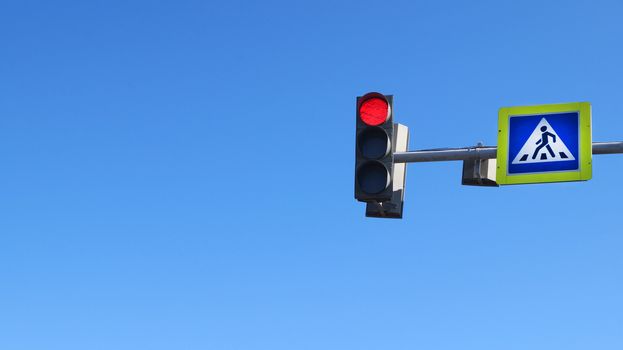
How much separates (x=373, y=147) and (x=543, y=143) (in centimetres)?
158

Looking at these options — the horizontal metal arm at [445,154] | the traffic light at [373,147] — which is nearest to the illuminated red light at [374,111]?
the traffic light at [373,147]

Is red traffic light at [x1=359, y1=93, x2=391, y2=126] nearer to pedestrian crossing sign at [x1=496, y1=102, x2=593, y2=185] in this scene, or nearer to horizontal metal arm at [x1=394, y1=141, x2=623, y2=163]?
horizontal metal arm at [x1=394, y1=141, x2=623, y2=163]

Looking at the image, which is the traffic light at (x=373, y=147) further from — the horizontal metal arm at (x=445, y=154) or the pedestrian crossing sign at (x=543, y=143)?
the pedestrian crossing sign at (x=543, y=143)

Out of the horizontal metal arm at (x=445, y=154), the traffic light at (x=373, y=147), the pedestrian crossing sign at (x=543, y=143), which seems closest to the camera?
the traffic light at (x=373, y=147)

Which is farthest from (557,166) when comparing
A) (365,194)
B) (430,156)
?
(365,194)

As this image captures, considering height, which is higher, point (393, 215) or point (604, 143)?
point (604, 143)

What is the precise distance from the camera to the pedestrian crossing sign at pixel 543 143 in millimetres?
9805

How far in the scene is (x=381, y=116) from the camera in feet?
31.6

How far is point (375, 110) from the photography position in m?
9.64

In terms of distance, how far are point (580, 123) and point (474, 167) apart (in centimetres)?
102

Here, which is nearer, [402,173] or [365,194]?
[365,194]

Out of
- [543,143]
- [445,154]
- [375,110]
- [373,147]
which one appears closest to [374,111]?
[375,110]

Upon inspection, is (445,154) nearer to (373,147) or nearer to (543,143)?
(373,147)

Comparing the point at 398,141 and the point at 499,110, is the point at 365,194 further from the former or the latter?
the point at 499,110
